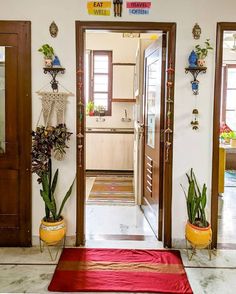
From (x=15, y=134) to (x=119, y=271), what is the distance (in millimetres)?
1521

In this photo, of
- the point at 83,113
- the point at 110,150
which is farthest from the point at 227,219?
the point at 110,150

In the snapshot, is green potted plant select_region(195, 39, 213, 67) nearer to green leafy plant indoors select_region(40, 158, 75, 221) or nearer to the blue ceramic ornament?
the blue ceramic ornament

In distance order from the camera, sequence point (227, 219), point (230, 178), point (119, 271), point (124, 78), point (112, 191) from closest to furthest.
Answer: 1. point (119, 271)
2. point (227, 219)
3. point (112, 191)
4. point (230, 178)
5. point (124, 78)

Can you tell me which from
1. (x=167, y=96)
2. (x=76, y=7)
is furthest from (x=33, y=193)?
(x=76, y=7)

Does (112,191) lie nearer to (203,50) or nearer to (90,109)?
(90,109)

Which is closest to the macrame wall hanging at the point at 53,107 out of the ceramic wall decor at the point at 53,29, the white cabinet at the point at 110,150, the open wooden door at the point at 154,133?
the ceramic wall decor at the point at 53,29

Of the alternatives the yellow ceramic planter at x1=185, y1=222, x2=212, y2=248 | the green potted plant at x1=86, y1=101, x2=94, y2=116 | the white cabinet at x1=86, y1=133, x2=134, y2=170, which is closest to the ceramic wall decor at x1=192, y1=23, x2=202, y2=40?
the yellow ceramic planter at x1=185, y1=222, x2=212, y2=248

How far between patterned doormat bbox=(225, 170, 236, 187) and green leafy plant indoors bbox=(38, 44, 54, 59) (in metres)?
4.01

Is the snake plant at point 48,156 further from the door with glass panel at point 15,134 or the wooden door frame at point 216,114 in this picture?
the wooden door frame at point 216,114

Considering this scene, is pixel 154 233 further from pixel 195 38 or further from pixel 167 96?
pixel 195 38

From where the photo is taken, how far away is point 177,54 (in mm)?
3031

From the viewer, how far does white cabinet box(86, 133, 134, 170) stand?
665 cm

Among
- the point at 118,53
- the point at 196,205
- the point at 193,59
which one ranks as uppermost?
the point at 118,53

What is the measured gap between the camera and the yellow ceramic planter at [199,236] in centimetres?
286
